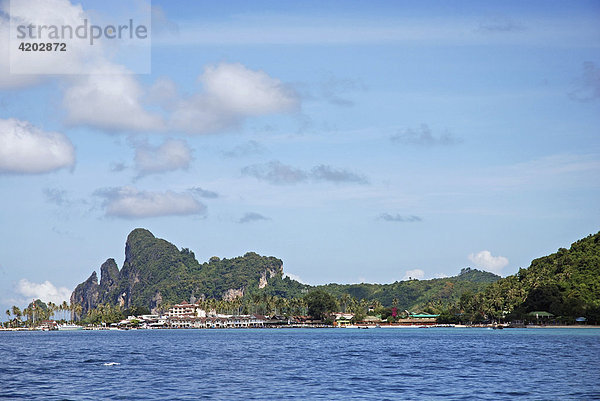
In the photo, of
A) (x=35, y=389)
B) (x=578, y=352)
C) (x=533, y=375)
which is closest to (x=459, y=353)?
(x=578, y=352)

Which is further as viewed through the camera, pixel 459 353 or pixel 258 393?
pixel 459 353

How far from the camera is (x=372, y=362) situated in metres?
75.0

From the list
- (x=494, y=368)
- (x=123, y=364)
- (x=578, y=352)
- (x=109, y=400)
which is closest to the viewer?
(x=109, y=400)

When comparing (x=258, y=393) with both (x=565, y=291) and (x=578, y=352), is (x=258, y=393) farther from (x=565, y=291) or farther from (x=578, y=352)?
(x=565, y=291)

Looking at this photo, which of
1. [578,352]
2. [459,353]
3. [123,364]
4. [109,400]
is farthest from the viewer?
[459,353]

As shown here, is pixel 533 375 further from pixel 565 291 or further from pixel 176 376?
pixel 565 291

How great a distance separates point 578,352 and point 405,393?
43567 millimetres

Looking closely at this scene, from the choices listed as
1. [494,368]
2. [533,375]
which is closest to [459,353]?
[494,368]

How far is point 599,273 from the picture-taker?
186875 mm

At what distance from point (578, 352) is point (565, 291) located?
111917 mm

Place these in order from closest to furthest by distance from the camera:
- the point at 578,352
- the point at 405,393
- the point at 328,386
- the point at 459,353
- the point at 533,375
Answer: the point at 405,393 → the point at 328,386 → the point at 533,375 → the point at 578,352 → the point at 459,353

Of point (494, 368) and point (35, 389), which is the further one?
point (494, 368)

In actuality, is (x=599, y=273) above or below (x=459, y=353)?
above

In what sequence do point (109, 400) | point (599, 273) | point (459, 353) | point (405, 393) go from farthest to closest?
1. point (599, 273)
2. point (459, 353)
3. point (405, 393)
4. point (109, 400)
